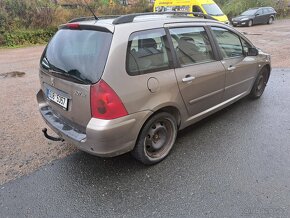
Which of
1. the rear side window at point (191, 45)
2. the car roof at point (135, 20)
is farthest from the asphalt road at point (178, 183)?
the car roof at point (135, 20)

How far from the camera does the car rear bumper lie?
2627mm

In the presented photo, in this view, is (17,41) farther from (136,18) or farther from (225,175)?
(225,175)

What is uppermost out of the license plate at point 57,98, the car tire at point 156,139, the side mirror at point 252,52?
the side mirror at point 252,52

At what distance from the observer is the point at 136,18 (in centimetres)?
310

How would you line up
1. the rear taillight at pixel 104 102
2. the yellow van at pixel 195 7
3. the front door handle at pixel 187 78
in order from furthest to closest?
the yellow van at pixel 195 7
the front door handle at pixel 187 78
the rear taillight at pixel 104 102

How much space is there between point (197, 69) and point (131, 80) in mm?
1145

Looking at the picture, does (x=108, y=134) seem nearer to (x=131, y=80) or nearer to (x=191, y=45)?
(x=131, y=80)

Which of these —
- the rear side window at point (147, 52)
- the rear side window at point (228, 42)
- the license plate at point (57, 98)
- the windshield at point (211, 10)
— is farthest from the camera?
the windshield at point (211, 10)

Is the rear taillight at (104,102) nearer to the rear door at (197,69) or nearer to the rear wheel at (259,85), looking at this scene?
the rear door at (197,69)

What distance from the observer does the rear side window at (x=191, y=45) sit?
3303 millimetres

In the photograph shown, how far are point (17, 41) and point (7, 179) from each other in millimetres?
11995

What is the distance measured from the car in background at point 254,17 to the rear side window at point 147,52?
1970 centimetres

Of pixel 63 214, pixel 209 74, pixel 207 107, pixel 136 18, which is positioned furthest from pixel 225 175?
pixel 136 18

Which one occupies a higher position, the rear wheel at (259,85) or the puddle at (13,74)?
the rear wheel at (259,85)
